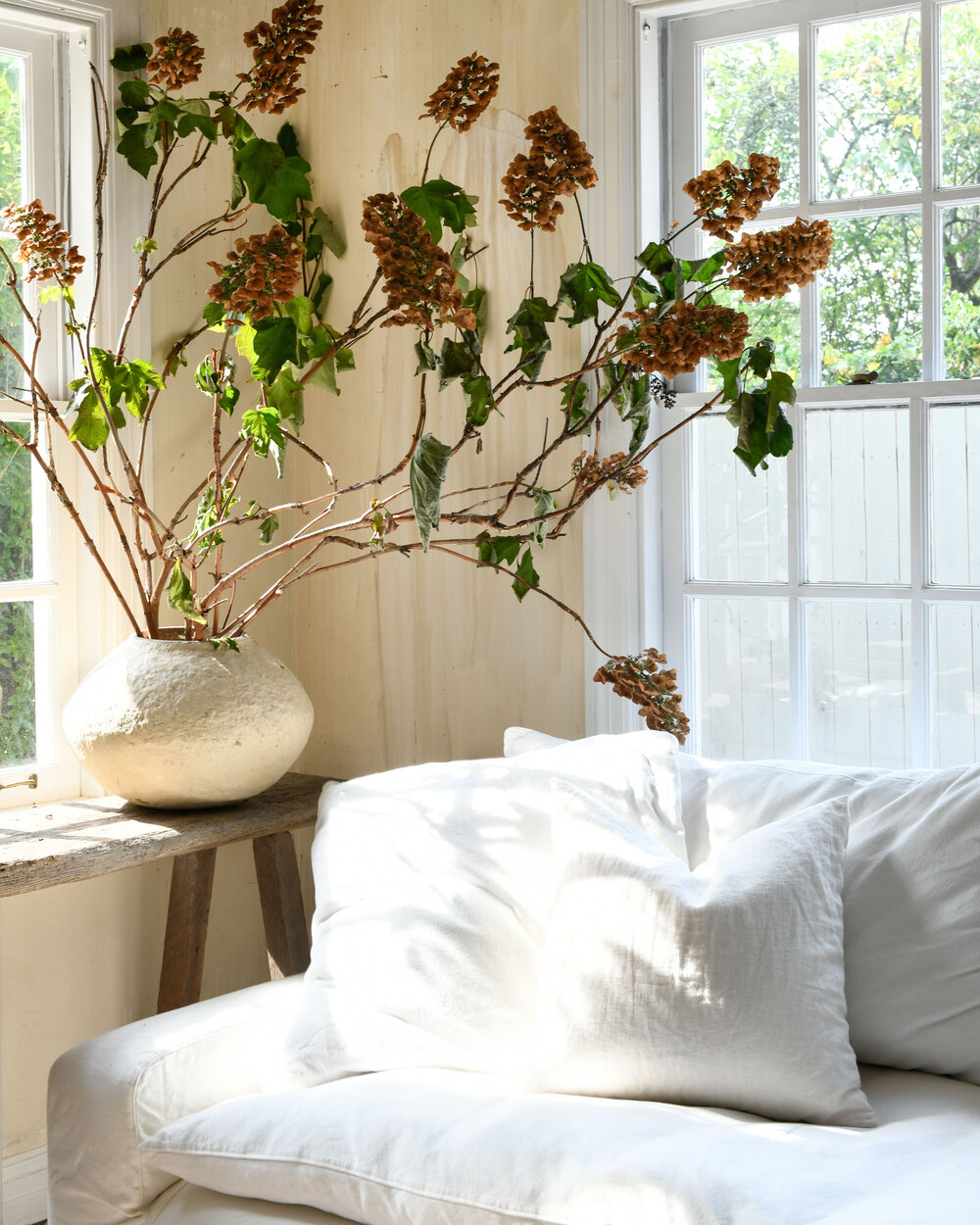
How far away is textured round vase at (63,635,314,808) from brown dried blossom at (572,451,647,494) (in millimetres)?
655

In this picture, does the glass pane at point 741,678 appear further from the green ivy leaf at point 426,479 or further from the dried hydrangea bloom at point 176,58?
the dried hydrangea bloom at point 176,58

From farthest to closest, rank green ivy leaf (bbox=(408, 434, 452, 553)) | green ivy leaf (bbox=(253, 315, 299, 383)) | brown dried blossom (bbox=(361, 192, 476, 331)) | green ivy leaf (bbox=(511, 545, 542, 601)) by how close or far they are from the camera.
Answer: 1. green ivy leaf (bbox=(511, 545, 542, 601))
2. green ivy leaf (bbox=(253, 315, 299, 383))
3. green ivy leaf (bbox=(408, 434, 452, 553))
4. brown dried blossom (bbox=(361, 192, 476, 331))

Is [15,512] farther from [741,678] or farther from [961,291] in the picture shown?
[961,291]

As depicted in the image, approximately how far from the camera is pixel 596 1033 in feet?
4.79

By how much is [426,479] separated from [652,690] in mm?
533

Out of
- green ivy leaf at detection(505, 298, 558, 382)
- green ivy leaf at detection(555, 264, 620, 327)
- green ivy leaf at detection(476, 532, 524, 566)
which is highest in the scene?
green ivy leaf at detection(555, 264, 620, 327)

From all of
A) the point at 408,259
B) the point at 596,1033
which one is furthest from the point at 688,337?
the point at 596,1033

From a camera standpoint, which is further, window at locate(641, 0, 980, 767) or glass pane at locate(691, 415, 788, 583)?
glass pane at locate(691, 415, 788, 583)

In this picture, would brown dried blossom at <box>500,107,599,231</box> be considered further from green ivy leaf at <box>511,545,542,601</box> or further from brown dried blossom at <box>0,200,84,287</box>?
brown dried blossom at <box>0,200,84,287</box>

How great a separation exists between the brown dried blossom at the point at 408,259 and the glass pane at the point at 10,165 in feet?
3.08

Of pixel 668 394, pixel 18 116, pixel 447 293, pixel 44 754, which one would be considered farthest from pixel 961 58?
pixel 44 754

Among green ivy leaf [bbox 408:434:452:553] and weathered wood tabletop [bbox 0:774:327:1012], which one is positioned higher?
green ivy leaf [bbox 408:434:452:553]

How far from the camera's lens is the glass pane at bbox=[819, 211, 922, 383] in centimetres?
202

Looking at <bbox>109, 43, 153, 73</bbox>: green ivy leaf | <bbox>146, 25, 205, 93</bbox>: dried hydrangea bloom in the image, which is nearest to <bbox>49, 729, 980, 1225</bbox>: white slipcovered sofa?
<bbox>146, 25, 205, 93</bbox>: dried hydrangea bloom
